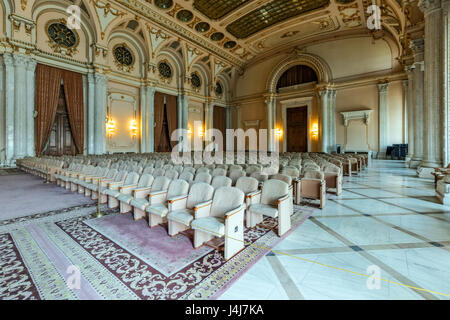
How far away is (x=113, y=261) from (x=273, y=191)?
2512mm

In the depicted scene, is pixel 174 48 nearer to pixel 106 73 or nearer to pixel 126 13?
pixel 126 13

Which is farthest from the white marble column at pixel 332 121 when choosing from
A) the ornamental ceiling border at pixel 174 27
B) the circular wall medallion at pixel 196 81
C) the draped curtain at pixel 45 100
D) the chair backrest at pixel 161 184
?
the draped curtain at pixel 45 100

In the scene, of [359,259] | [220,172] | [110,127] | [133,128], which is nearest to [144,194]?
[220,172]

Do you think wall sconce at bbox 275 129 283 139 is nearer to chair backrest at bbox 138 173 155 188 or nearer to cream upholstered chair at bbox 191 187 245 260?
chair backrest at bbox 138 173 155 188

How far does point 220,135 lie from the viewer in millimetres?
22281

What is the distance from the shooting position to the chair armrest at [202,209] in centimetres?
280

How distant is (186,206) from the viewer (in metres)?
3.38

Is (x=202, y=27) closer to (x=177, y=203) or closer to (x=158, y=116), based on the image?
(x=158, y=116)

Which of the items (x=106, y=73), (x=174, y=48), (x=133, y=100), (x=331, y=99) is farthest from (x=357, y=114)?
(x=106, y=73)

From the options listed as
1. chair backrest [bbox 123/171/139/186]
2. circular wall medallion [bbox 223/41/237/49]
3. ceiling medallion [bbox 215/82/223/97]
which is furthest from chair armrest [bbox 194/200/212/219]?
ceiling medallion [bbox 215/82/223/97]

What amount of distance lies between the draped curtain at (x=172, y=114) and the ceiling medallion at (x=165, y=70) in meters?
1.69

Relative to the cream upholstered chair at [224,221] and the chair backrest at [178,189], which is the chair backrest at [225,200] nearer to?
the cream upholstered chair at [224,221]

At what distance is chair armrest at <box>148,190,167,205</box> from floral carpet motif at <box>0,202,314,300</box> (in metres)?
0.45

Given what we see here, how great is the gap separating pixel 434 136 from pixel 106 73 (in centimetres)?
1664
